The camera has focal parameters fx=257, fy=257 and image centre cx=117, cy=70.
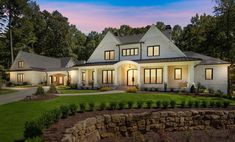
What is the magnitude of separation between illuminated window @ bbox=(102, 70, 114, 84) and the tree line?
37.6 ft

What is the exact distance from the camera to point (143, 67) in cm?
3041

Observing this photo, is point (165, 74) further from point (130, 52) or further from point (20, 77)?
point (20, 77)

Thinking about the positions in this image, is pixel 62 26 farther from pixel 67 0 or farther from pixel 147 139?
pixel 147 139

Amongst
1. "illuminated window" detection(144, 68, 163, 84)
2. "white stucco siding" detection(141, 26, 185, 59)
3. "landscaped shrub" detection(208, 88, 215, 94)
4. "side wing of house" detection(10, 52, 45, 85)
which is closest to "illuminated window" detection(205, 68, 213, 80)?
"landscaped shrub" detection(208, 88, 215, 94)

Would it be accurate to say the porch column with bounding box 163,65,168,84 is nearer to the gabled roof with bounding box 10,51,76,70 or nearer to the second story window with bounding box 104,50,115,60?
the second story window with bounding box 104,50,115,60

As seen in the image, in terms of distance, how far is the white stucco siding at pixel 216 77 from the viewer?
26984 mm

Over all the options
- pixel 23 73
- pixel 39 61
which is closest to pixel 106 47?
pixel 23 73

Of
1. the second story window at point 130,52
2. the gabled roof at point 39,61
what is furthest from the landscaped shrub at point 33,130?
the gabled roof at point 39,61

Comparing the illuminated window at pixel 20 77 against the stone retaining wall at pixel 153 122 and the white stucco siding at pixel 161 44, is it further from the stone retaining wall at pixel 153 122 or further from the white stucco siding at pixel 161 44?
the stone retaining wall at pixel 153 122

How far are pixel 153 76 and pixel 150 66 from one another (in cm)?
121

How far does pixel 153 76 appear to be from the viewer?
97.5ft

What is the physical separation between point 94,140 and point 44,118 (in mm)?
2735

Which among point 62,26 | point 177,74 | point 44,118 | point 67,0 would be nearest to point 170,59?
point 177,74

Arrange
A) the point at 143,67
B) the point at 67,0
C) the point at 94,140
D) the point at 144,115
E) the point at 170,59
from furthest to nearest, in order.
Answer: the point at 143,67, the point at 170,59, the point at 67,0, the point at 144,115, the point at 94,140
